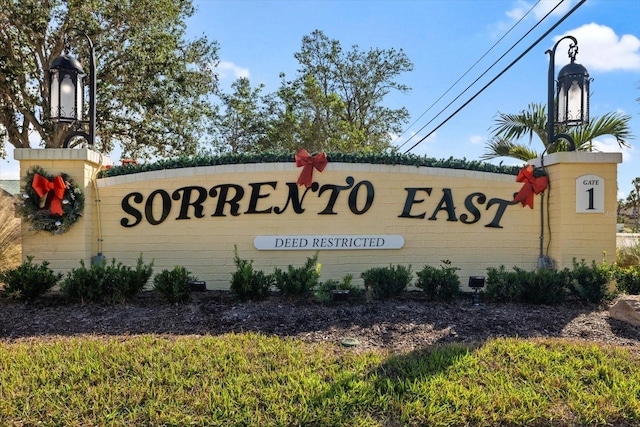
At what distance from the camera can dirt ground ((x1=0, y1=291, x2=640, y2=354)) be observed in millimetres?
4711

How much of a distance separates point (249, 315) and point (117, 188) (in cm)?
319

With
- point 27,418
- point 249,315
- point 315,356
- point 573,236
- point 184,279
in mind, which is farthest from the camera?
point 573,236

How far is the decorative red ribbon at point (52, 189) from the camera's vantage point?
632 centimetres

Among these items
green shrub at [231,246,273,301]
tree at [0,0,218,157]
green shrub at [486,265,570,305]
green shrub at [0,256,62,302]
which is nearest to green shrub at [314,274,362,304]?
→ green shrub at [231,246,273,301]

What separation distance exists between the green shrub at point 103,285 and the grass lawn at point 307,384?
4.54 feet

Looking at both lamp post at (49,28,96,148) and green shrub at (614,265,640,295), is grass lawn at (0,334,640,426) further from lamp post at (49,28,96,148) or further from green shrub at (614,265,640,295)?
lamp post at (49,28,96,148)

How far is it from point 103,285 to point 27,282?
97cm

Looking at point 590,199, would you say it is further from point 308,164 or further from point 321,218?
point 308,164

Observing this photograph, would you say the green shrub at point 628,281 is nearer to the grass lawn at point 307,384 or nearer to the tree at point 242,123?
the grass lawn at point 307,384

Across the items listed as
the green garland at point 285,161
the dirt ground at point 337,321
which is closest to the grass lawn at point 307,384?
the dirt ground at point 337,321

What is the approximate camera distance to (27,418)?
313 cm

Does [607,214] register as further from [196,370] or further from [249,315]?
[196,370]

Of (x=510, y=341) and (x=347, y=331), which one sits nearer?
(x=510, y=341)

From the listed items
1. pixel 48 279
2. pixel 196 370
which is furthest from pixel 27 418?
pixel 48 279
